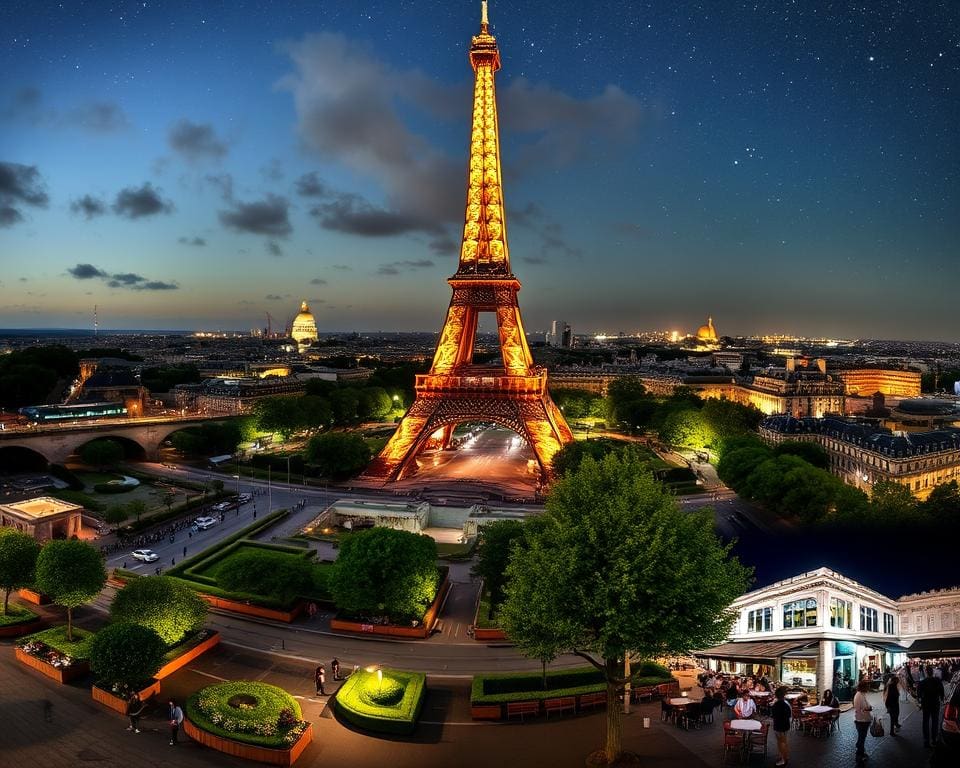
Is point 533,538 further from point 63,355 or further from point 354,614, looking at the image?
point 63,355

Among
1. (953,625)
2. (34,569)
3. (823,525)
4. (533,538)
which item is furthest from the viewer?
(823,525)

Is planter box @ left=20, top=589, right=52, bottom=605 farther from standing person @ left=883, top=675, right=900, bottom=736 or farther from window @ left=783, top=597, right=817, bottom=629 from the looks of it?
standing person @ left=883, top=675, right=900, bottom=736

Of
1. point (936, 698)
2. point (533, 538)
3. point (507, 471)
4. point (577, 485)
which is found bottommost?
point (507, 471)

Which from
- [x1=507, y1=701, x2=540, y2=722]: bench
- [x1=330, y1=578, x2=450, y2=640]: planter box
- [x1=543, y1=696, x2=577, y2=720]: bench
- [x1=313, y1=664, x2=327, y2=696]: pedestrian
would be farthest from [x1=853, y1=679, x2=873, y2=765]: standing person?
[x1=330, y1=578, x2=450, y2=640]: planter box

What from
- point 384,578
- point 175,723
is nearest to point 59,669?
point 175,723

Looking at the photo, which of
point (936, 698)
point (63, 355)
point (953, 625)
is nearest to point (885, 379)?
point (953, 625)
